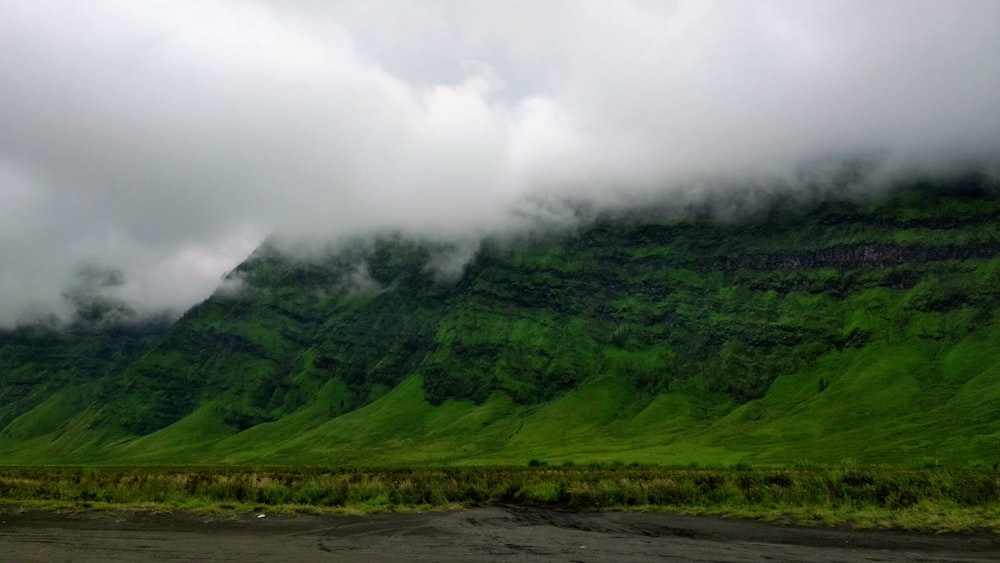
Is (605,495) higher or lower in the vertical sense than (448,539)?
lower

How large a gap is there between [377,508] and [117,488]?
1659 cm

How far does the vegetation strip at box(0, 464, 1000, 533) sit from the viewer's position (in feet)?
106

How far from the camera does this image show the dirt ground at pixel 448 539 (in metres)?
23.6

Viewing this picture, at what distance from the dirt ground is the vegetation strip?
245 cm

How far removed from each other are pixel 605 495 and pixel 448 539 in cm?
1454

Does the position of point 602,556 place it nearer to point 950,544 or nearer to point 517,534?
point 517,534

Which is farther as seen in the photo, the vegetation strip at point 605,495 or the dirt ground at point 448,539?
the vegetation strip at point 605,495

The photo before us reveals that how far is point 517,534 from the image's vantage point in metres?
28.9

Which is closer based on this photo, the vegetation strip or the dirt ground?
the dirt ground

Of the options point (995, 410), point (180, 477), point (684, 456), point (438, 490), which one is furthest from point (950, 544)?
point (995, 410)

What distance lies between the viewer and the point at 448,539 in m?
27.5

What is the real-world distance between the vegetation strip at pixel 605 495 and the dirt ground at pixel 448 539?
96.6 inches

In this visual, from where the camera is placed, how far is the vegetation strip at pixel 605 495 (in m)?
32.4

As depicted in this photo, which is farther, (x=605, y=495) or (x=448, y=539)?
(x=605, y=495)
